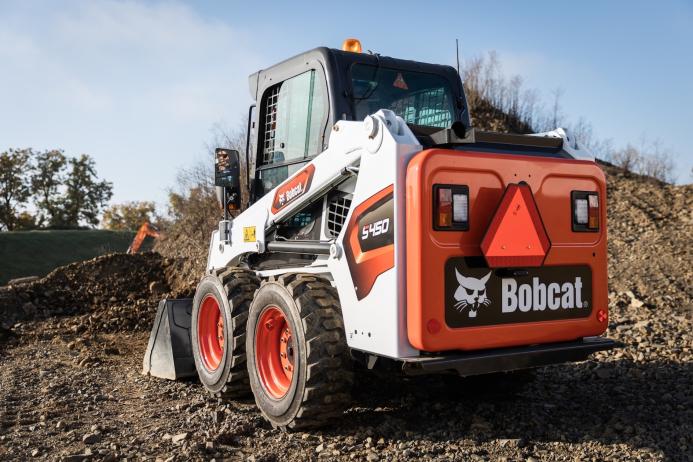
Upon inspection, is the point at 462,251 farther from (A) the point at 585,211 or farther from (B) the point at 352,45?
(B) the point at 352,45

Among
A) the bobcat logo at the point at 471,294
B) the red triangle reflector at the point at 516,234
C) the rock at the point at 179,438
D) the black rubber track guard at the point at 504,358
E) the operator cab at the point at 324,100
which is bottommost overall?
the rock at the point at 179,438

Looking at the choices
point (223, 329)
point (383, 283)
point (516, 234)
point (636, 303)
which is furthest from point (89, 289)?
point (516, 234)

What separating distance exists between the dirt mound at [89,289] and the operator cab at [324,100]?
14.9 feet

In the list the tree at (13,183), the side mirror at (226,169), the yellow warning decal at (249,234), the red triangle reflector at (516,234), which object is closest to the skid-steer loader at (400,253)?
the red triangle reflector at (516,234)

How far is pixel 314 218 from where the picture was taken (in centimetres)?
460

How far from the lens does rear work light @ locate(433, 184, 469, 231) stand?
3482 millimetres

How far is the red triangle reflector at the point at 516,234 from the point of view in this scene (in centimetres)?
356

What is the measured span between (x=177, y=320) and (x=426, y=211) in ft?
10.8

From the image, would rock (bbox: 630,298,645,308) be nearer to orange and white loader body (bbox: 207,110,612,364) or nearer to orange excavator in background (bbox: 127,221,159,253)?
orange and white loader body (bbox: 207,110,612,364)

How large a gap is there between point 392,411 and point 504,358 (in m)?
1.21

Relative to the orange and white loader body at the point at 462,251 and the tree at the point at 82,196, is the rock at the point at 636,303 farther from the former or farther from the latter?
the tree at the point at 82,196

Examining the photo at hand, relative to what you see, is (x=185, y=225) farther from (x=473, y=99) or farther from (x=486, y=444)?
(x=486, y=444)

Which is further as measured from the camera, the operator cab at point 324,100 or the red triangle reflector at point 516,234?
the operator cab at point 324,100

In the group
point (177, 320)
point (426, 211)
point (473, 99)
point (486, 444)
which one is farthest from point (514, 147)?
point (473, 99)
